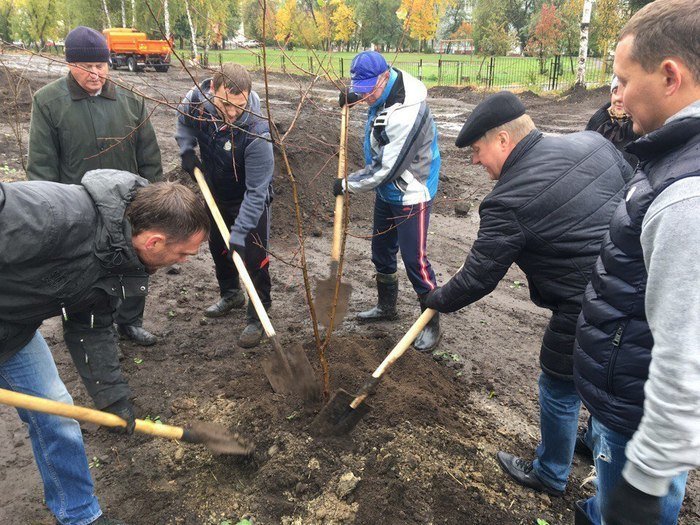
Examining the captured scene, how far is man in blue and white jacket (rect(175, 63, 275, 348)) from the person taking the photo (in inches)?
134

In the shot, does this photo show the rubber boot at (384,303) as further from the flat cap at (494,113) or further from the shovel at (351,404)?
the flat cap at (494,113)

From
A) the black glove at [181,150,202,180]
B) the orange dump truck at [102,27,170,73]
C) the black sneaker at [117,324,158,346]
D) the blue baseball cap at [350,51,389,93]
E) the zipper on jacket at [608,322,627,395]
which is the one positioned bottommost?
the black sneaker at [117,324,158,346]

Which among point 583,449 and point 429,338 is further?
point 429,338

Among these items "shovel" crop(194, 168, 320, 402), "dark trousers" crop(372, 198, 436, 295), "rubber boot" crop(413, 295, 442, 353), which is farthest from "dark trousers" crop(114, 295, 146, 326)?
"rubber boot" crop(413, 295, 442, 353)

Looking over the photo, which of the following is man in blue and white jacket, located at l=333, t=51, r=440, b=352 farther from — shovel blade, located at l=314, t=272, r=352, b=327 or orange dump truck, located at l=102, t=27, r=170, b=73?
orange dump truck, located at l=102, t=27, r=170, b=73

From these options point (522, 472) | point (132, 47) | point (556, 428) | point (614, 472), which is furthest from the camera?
point (132, 47)

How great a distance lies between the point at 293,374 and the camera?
3145mm

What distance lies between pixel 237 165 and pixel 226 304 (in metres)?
1.42

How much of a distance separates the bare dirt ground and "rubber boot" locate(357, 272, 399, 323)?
0.12m

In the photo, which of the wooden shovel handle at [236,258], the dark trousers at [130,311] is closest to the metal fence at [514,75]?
the wooden shovel handle at [236,258]

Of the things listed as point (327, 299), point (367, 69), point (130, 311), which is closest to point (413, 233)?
point (327, 299)

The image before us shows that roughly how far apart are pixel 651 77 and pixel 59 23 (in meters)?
45.0

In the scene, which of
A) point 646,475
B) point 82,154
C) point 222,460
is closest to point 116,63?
point 82,154

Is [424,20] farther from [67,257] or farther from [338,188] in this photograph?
[67,257]
